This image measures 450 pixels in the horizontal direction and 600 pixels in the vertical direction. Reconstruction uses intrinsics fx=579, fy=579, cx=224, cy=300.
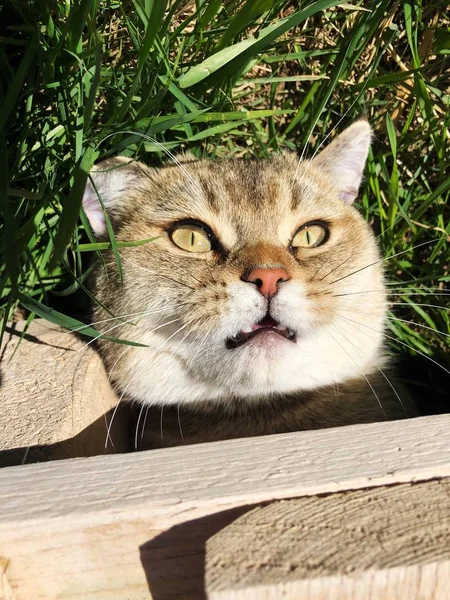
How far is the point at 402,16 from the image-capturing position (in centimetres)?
223

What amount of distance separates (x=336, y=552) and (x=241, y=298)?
690mm

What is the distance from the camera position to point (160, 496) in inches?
39.1

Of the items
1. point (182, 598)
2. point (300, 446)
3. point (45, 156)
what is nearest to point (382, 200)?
point (45, 156)

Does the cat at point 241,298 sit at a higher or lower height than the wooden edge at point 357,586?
higher

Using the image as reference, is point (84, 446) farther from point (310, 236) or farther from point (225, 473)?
point (310, 236)

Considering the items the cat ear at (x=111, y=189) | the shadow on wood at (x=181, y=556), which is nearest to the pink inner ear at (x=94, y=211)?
the cat ear at (x=111, y=189)

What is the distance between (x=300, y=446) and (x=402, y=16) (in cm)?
185

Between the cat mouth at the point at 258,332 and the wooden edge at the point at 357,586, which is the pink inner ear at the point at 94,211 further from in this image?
the wooden edge at the point at 357,586

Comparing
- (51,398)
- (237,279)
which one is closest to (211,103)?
(237,279)

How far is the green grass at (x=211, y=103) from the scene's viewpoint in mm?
1598

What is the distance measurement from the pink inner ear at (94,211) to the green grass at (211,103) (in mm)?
67

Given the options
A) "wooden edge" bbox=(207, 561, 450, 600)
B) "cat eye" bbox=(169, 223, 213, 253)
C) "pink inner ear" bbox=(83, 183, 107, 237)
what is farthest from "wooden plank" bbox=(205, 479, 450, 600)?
"pink inner ear" bbox=(83, 183, 107, 237)

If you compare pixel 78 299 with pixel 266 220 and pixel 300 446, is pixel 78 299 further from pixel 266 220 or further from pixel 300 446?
pixel 300 446

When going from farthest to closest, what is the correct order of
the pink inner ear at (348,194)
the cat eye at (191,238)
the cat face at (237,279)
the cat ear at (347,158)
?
1. the pink inner ear at (348,194)
2. the cat ear at (347,158)
3. the cat eye at (191,238)
4. the cat face at (237,279)
